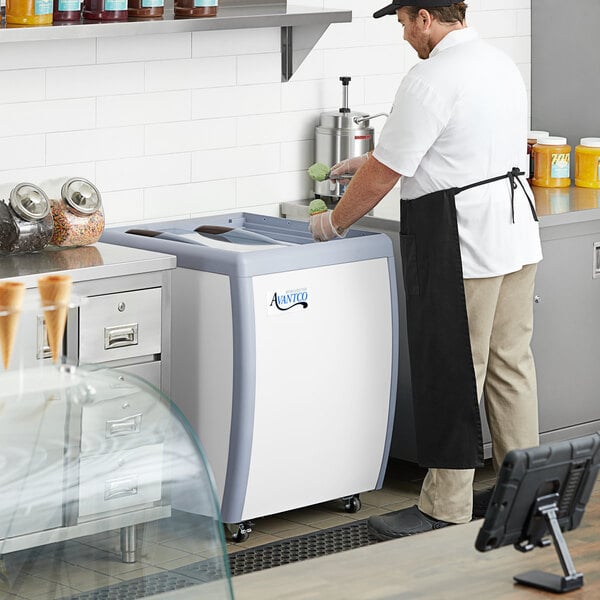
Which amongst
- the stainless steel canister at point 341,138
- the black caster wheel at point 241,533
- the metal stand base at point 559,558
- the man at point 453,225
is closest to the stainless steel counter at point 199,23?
the stainless steel canister at point 341,138

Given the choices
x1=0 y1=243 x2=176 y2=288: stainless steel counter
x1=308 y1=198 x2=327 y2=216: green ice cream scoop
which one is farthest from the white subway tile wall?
x1=0 y1=243 x2=176 y2=288: stainless steel counter

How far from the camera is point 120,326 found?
3.68m

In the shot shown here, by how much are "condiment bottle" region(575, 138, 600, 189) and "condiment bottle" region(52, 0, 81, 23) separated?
2.13 m

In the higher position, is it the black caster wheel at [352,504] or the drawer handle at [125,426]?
the drawer handle at [125,426]

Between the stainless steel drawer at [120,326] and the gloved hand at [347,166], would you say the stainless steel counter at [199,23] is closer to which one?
the gloved hand at [347,166]

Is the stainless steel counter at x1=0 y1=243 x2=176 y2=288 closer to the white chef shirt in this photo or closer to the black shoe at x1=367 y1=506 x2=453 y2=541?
the white chef shirt

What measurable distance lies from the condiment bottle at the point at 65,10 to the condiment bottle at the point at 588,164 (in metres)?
2.13

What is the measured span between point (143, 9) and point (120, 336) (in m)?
1.03

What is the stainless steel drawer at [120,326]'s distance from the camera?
3.61m

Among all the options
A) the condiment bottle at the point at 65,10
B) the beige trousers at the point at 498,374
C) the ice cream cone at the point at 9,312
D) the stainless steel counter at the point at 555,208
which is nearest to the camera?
the ice cream cone at the point at 9,312

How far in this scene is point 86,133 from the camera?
4293 mm

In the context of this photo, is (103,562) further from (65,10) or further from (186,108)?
(186,108)

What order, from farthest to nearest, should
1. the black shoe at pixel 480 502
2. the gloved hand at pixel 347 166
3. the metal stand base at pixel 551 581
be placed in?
the gloved hand at pixel 347 166, the black shoe at pixel 480 502, the metal stand base at pixel 551 581

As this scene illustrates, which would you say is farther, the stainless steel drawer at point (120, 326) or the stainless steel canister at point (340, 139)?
the stainless steel canister at point (340, 139)
